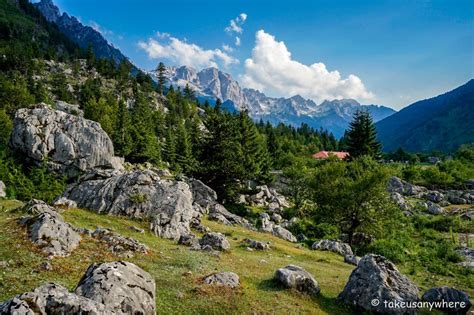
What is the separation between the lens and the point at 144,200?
35.4 metres

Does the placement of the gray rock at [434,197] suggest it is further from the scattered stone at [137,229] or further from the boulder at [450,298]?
the scattered stone at [137,229]

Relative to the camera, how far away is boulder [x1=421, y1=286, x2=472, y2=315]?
1964 centimetres

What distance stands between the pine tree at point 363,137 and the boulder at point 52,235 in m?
91.4

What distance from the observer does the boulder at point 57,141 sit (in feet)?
209

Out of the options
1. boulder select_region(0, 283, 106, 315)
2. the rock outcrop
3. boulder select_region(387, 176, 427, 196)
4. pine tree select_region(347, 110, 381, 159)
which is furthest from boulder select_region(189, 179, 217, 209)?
boulder select_region(387, 176, 427, 196)

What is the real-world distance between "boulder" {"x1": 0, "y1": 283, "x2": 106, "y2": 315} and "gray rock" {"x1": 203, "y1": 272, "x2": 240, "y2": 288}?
9180mm

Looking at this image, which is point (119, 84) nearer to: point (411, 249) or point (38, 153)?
point (38, 153)

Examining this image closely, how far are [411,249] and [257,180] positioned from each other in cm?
4678

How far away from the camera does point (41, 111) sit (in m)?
67.8

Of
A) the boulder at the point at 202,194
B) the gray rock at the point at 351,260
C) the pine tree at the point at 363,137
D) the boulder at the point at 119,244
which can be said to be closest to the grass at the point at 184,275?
the boulder at the point at 119,244

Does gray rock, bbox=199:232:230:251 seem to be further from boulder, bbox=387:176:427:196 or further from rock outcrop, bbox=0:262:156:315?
boulder, bbox=387:176:427:196

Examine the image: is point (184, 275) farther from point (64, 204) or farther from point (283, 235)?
point (283, 235)

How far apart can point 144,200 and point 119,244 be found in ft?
39.6

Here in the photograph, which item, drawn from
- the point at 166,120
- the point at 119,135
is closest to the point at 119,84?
the point at 166,120
